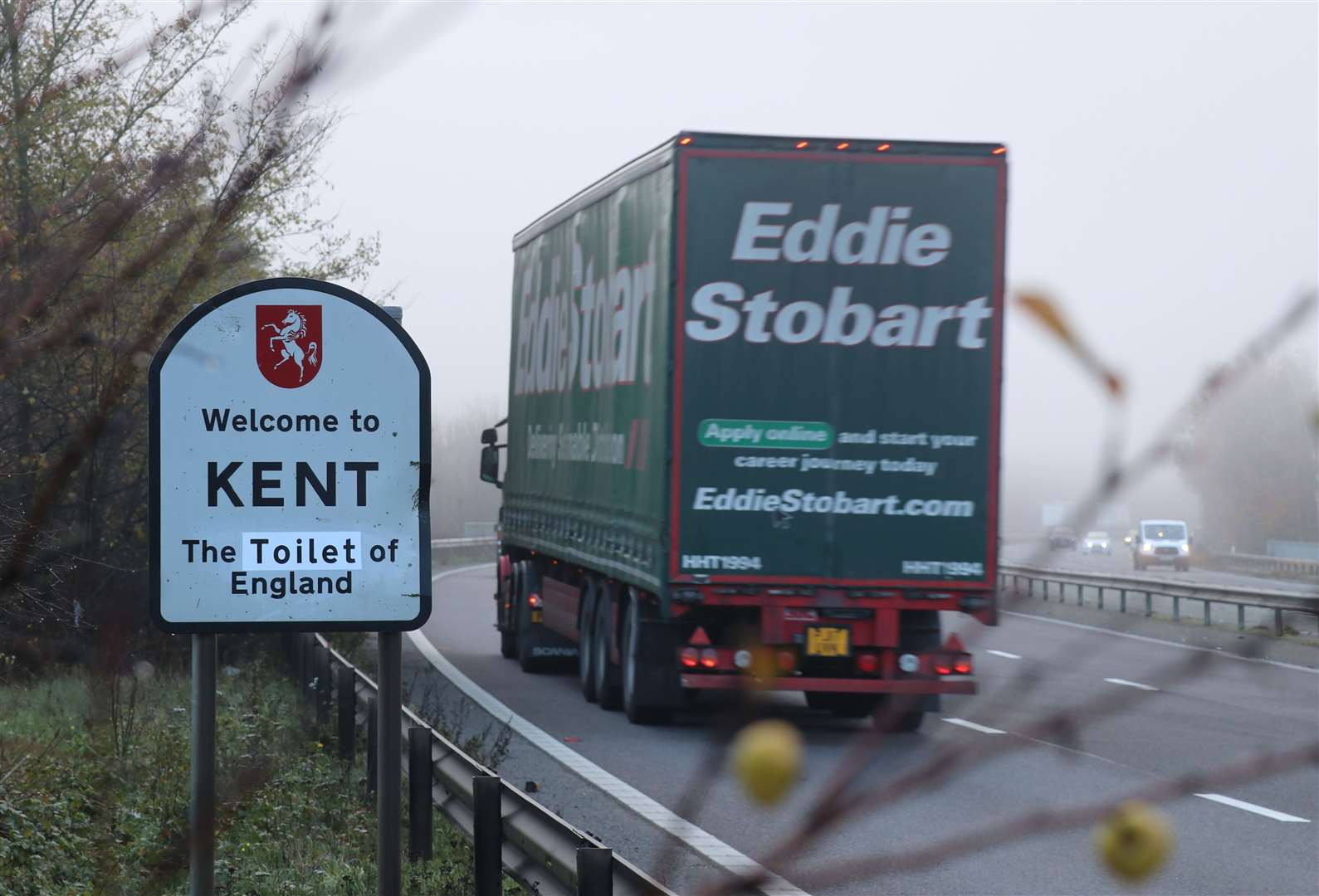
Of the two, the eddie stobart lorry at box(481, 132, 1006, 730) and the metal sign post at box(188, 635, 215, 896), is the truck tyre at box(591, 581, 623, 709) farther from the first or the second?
the metal sign post at box(188, 635, 215, 896)

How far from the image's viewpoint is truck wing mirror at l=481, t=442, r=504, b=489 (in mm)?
20594

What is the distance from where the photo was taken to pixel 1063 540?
87cm

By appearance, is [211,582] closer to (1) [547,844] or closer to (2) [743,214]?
(1) [547,844]

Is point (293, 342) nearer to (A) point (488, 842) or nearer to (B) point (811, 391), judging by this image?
(A) point (488, 842)

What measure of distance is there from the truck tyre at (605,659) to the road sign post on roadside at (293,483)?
10.1 meters

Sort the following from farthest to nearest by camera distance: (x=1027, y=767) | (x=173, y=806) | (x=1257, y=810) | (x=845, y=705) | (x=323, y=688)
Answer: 1. (x=323, y=688)
2. (x=1257, y=810)
3. (x=173, y=806)
4. (x=845, y=705)
5. (x=1027, y=767)

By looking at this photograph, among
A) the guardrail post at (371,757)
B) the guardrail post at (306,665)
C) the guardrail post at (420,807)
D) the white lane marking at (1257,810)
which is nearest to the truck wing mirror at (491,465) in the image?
the guardrail post at (306,665)

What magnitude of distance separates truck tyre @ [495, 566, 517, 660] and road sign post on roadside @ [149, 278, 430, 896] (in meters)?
15.8

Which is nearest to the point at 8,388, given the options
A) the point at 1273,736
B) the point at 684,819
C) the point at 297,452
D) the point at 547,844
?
the point at 297,452

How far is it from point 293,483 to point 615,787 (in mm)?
6533

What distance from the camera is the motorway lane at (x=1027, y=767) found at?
0.84 metres

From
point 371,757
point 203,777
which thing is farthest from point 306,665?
point 203,777

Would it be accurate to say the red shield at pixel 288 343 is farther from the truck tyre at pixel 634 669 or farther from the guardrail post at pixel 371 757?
the truck tyre at pixel 634 669

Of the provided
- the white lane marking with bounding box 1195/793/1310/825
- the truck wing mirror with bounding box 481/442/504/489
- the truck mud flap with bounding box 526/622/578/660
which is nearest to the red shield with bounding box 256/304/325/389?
the white lane marking with bounding box 1195/793/1310/825
